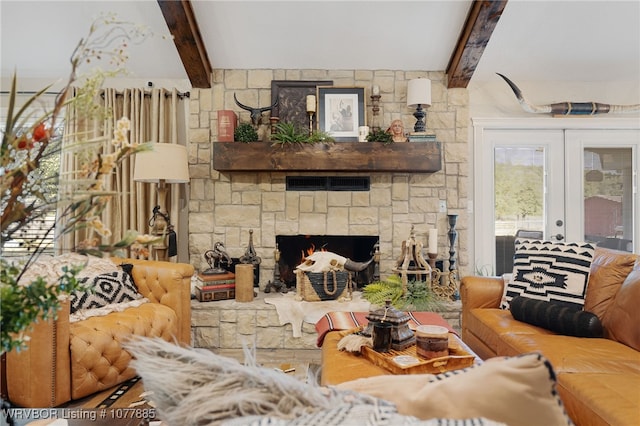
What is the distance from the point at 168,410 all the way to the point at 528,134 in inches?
173

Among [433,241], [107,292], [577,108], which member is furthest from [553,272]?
[107,292]

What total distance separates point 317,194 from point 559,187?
93.9 inches

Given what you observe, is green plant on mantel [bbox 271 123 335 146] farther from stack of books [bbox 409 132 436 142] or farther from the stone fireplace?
stack of books [bbox 409 132 436 142]

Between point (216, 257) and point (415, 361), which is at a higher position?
point (216, 257)

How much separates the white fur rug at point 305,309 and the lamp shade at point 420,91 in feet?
5.84

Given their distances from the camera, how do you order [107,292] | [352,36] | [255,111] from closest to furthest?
[107,292]
[352,36]
[255,111]

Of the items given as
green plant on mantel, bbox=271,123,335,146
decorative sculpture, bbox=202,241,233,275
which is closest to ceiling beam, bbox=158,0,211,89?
green plant on mantel, bbox=271,123,335,146

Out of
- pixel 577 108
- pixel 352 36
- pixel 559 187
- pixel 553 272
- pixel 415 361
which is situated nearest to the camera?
pixel 415 361

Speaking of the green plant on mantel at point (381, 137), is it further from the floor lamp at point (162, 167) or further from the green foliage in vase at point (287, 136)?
the floor lamp at point (162, 167)

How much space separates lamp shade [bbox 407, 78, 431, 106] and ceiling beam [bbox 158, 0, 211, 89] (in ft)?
5.93

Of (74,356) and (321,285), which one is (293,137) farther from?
(74,356)

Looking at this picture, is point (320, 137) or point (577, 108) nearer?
point (320, 137)

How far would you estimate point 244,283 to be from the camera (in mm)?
3514

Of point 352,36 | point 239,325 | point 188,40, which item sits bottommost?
point 239,325
